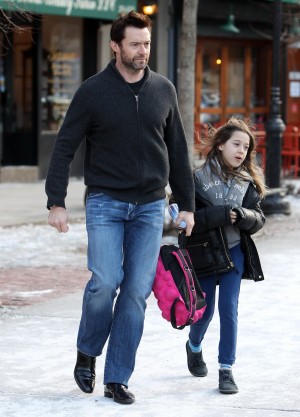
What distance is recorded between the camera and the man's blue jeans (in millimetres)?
5867

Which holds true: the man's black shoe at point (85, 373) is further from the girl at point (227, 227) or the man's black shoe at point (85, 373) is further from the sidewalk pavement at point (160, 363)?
the girl at point (227, 227)

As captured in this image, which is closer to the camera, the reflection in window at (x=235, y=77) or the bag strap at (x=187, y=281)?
the bag strap at (x=187, y=281)

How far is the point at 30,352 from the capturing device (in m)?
7.16

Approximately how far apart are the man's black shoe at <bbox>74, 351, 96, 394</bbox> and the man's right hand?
0.70 metres

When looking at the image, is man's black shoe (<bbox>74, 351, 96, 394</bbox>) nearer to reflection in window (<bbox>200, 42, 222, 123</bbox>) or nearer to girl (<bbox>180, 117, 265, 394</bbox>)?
girl (<bbox>180, 117, 265, 394</bbox>)

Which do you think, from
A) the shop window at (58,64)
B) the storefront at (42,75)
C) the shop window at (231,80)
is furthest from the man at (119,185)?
the shop window at (231,80)

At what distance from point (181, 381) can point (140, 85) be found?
171cm

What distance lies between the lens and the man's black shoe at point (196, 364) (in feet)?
21.5

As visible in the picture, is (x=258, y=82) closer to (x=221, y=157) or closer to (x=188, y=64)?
(x=188, y=64)

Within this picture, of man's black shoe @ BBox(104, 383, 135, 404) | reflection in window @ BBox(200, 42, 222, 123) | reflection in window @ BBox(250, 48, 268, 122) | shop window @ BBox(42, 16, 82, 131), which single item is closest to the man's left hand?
man's black shoe @ BBox(104, 383, 135, 404)

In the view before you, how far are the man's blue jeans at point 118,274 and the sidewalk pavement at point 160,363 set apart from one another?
0.91 ft

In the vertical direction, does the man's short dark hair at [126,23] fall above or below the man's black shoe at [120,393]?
above

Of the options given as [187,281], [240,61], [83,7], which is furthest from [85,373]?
[240,61]

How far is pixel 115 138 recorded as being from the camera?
5863mm
